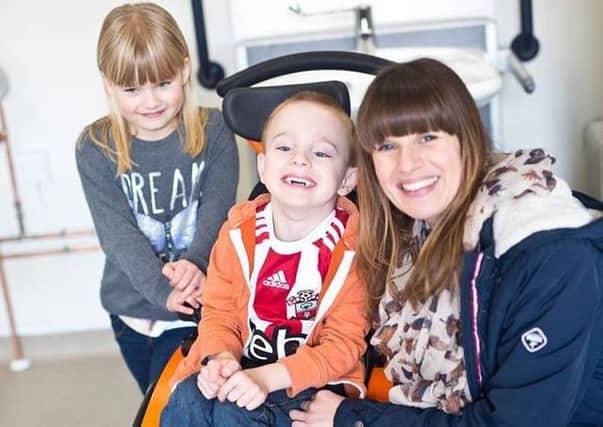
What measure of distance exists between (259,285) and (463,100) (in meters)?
0.44

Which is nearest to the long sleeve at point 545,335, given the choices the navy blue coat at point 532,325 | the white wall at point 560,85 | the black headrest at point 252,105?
the navy blue coat at point 532,325

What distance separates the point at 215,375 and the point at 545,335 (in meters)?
0.47

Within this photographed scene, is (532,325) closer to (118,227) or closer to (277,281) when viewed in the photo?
(277,281)

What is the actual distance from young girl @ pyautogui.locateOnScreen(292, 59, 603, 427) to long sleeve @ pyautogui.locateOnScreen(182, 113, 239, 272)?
38cm

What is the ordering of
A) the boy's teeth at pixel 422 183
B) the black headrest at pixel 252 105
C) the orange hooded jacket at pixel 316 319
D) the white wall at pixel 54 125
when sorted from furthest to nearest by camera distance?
the white wall at pixel 54 125 → the black headrest at pixel 252 105 → the orange hooded jacket at pixel 316 319 → the boy's teeth at pixel 422 183

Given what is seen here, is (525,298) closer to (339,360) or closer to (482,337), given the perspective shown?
(482,337)

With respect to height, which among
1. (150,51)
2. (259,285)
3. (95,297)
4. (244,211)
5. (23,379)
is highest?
(150,51)

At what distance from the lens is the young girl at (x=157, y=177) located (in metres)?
1.45

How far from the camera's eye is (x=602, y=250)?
41.8 inches

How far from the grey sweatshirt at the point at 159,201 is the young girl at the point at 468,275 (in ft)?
1.28

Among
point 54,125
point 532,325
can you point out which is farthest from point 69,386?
point 532,325

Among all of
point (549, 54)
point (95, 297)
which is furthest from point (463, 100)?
point (95, 297)

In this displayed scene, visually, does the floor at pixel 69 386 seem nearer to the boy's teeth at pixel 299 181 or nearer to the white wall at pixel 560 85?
the boy's teeth at pixel 299 181

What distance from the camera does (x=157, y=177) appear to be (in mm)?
1535
